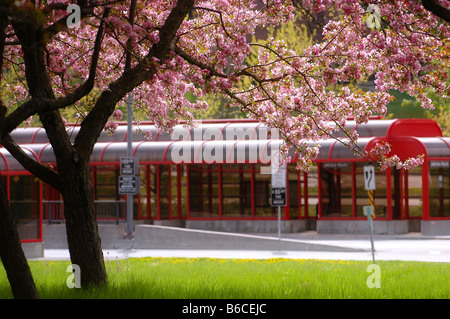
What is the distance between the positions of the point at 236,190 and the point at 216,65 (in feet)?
67.4

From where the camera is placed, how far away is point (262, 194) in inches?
1251

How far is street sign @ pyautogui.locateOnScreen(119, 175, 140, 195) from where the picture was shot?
88.8 ft

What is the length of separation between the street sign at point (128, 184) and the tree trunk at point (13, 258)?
57.0ft

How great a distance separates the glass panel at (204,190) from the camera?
32.2 m

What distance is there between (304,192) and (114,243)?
8373 millimetres

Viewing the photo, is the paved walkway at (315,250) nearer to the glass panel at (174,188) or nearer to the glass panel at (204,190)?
the glass panel at (204,190)

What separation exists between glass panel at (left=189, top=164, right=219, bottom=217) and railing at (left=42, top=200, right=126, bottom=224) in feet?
9.67

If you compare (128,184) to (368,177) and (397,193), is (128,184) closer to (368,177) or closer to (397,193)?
(368,177)

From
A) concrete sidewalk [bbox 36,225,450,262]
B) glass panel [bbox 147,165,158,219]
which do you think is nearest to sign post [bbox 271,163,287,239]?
concrete sidewalk [bbox 36,225,450,262]

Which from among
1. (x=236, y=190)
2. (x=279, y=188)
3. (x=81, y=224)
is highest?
(x=279, y=188)

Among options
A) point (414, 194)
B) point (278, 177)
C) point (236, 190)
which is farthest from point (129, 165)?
point (414, 194)

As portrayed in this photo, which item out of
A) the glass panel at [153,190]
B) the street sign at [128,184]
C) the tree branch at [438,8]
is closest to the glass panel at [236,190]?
the glass panel at [153,190]
